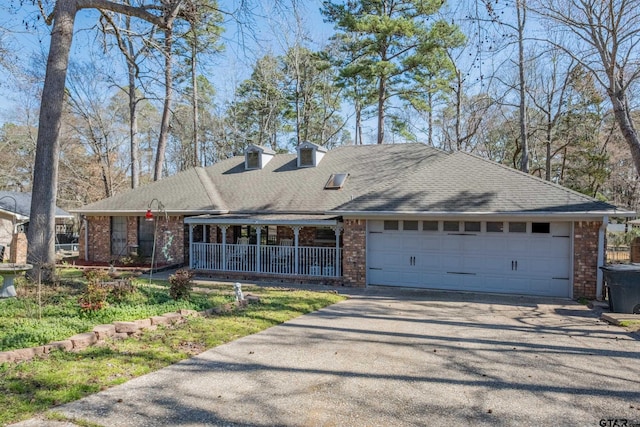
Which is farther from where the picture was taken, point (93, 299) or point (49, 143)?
point (49, 143)

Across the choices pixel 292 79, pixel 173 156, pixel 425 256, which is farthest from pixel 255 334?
pixel 173 156

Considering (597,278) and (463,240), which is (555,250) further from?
(463,240)

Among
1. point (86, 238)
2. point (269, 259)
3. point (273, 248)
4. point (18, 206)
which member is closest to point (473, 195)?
point (273, 248)

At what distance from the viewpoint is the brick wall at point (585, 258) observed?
36.1 feet

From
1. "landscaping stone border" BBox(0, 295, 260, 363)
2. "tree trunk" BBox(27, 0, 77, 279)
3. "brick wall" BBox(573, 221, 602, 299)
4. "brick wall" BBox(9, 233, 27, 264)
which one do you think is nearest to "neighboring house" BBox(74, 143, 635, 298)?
"brick wall" BBox(573, 221, 602, 299)

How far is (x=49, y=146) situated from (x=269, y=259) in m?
7.58

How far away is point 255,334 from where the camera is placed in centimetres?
755

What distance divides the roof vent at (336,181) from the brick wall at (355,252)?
3.37 m

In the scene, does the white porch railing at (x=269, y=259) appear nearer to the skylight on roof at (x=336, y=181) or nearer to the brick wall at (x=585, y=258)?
the skylight on roof at (x=336, y=181)

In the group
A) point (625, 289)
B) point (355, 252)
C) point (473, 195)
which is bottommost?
point (625, 289)

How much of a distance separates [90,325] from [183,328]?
58.9 inches

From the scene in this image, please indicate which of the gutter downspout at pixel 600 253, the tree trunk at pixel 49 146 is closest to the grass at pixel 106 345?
the tree trunk at pixel 49 146

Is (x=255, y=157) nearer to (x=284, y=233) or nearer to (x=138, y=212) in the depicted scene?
(x=284, y=233)

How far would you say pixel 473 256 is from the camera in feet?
40.2
